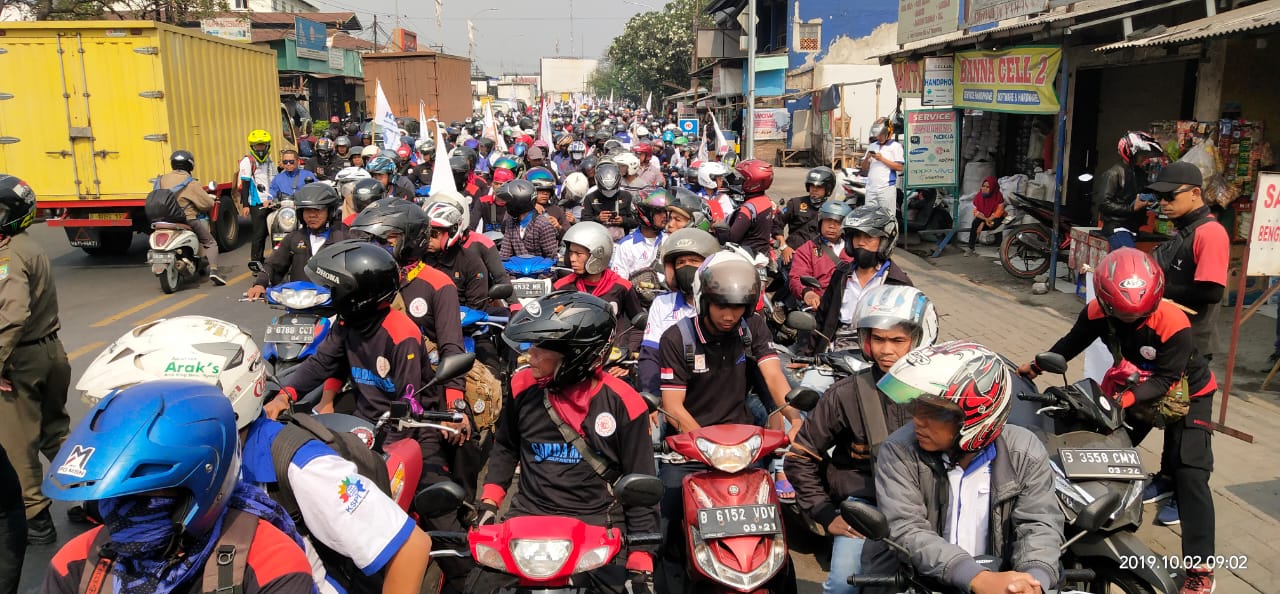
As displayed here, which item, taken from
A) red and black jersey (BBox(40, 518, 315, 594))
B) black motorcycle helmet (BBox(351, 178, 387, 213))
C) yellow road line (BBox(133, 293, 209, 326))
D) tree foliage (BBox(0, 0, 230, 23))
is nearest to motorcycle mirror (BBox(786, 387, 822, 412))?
red and black jersey (BBox(40, 518, 315, 594))

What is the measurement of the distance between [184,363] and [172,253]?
1078cm

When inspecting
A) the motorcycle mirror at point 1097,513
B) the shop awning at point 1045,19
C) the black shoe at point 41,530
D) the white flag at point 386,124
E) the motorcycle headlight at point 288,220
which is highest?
the shop awning at point 1045,19

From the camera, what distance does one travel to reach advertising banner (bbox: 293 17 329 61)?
133 ft

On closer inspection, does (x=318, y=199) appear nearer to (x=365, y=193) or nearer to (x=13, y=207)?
(x=365, y=193)

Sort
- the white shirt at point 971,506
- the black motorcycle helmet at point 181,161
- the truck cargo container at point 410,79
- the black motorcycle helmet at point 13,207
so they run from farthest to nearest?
the truck cargo container at point 410,79 < the black motorcycle helmet at point 181,161 < the black motorcycle helmet at point 13,207 < the white shirt at point 971,506

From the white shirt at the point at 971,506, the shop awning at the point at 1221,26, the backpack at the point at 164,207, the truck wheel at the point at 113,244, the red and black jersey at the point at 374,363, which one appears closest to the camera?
the white shirt at the point at 971,506

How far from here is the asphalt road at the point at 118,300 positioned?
10.2m

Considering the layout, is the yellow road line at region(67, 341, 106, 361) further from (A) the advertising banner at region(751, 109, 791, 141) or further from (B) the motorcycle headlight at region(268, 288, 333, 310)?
(A) the advertising banner at region(751, 109, 791, 141)

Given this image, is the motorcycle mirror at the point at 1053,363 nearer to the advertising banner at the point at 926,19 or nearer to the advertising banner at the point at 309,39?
the advertising banner at the point at 926,19

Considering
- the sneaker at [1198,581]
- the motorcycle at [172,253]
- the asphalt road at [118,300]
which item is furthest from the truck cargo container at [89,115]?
the sneaker at [1198,581]

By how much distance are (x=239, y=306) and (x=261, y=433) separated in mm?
9837

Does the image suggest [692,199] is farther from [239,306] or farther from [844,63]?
[844,63]

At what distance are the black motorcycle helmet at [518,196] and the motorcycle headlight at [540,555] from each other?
19.9 ft

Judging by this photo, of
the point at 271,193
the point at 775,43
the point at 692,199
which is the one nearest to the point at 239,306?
the point at 271,193
